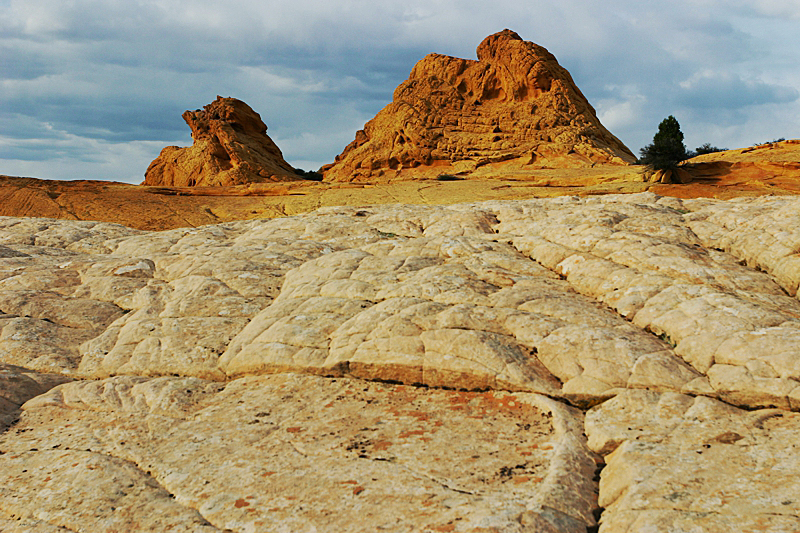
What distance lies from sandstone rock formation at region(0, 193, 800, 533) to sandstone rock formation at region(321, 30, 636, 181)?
30580mm

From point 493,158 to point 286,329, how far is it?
35.4m

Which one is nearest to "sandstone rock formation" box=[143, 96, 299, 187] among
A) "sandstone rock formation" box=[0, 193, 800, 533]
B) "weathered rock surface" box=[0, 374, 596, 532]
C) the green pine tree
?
the green pine tree

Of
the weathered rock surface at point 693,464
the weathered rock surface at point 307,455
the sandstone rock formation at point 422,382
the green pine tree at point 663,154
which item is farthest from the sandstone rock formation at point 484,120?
the weathered rock surface at point 307,455

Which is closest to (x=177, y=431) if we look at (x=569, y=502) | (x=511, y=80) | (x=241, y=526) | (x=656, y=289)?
(x=241, y=526)

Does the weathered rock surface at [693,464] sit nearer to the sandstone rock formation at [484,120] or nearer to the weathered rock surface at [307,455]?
the weathered rock surface at [307,455]

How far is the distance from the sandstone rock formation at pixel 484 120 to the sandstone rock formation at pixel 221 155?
6649 mm

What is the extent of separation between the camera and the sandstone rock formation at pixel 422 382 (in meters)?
5.33

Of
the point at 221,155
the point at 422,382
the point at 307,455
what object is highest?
the point at 221,155

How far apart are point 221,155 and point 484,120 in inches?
893

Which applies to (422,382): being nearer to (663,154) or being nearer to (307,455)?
(307,455)

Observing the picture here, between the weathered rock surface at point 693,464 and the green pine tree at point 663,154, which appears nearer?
the weathered rock surface at point 693,464

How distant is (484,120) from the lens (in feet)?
147

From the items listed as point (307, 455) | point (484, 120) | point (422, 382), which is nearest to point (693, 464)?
point (422, 382)

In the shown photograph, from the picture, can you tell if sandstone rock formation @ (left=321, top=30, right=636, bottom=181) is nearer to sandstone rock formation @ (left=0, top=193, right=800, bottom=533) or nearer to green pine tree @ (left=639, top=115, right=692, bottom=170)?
green pine tree @ (left=639, top=115, right=692, bottom=170)
